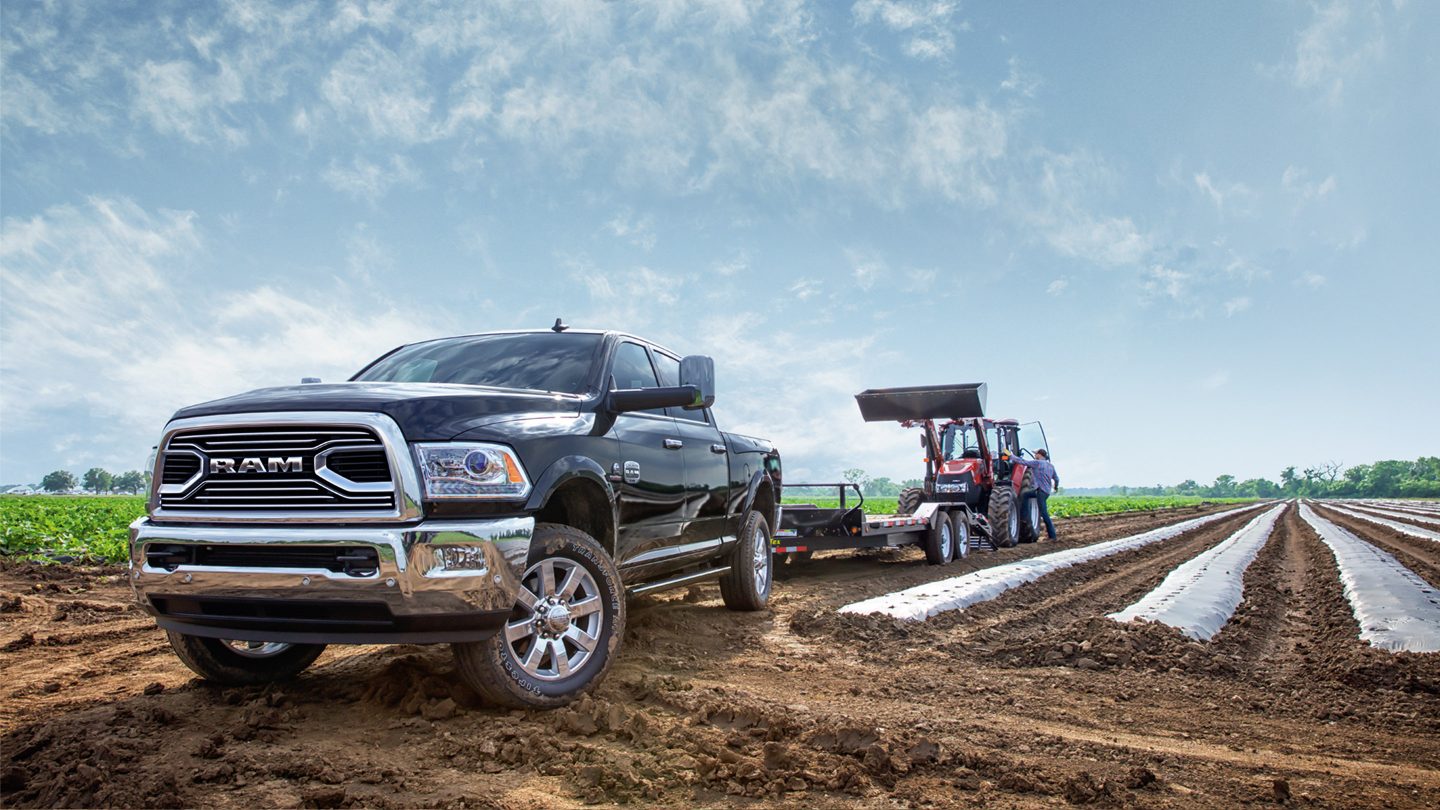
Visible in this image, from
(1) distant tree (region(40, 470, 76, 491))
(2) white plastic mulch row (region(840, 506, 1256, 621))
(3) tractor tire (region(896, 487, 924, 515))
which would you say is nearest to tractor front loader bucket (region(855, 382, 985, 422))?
(3) tractor tire (region(896, 487, 924, 515))

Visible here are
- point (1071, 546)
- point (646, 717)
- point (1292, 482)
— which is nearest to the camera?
point (646, 717)

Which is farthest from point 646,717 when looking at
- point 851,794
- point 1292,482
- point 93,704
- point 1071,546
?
point 1292,482

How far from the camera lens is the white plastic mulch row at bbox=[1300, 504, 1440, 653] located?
245 inches

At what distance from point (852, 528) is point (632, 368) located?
6.34 meters

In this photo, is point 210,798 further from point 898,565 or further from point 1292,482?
point 1292,482

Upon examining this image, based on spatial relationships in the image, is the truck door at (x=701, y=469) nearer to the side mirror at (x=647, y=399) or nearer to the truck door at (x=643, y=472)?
the truck door at (x=643, y=472)

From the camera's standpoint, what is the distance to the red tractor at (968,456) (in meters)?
16.2

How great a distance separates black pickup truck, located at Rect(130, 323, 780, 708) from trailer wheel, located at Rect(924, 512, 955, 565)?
29.4 ft

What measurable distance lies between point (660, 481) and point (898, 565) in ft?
28.2

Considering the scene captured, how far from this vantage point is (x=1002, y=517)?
16.2 meters

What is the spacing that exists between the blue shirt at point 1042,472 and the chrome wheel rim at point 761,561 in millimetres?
11199

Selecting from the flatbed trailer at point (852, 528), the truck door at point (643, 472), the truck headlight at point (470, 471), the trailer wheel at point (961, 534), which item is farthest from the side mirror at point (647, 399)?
the trailer wheel at point (961, 534)

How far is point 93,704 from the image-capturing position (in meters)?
4.34

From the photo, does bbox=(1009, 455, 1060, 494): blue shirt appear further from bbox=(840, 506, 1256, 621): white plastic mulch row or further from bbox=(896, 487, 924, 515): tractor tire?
bbox=(840, 506, 1256, 621): white plastic mulch row
